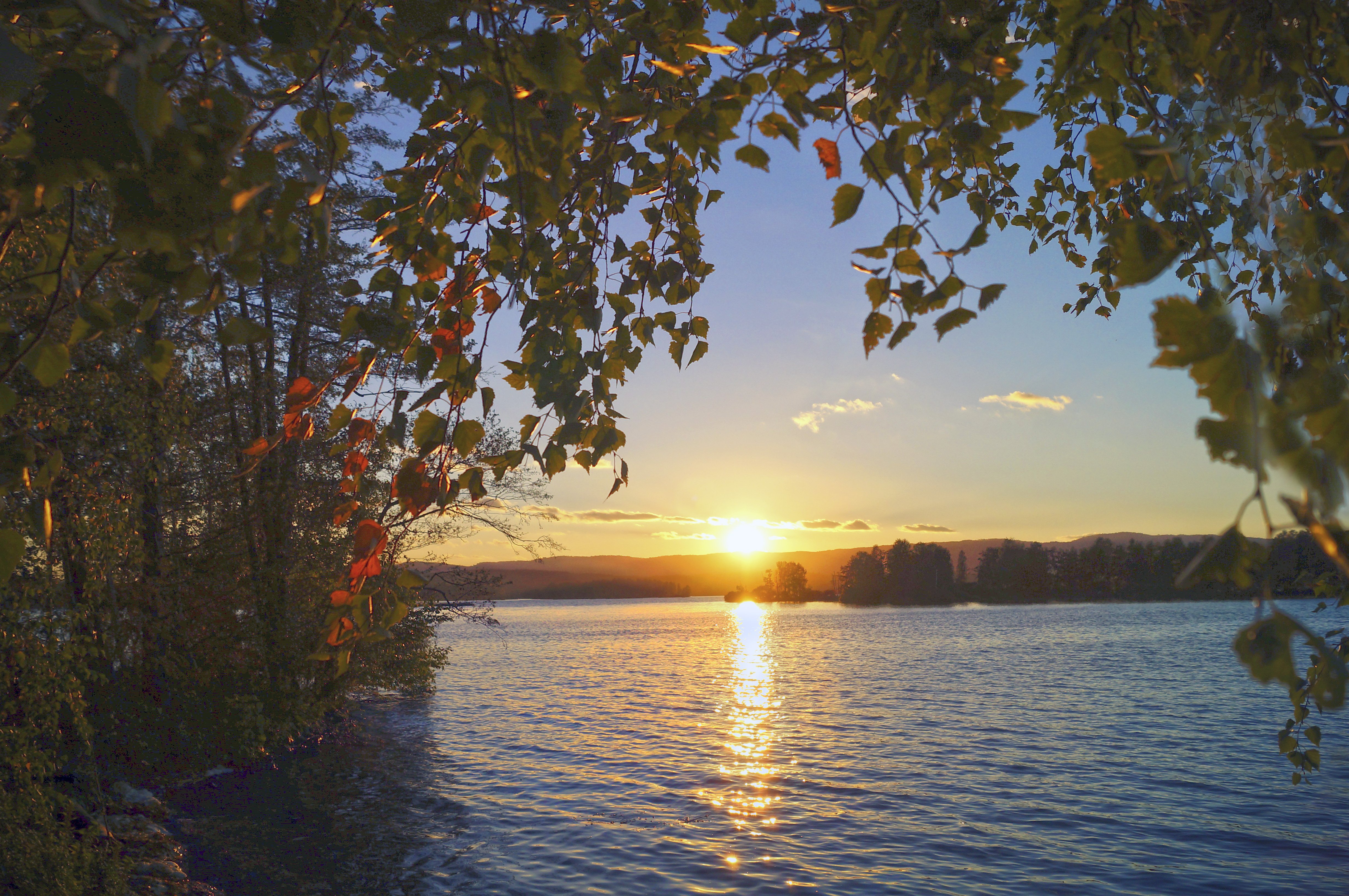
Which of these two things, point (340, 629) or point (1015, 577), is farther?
point (1015, 577)

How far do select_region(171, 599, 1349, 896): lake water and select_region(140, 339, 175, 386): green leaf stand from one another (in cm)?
1058

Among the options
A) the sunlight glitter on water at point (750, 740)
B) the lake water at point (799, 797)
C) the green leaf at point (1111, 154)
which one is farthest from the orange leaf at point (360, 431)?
the sunlight glitter on water at point (750, 740)

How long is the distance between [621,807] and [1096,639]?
56.6 metres

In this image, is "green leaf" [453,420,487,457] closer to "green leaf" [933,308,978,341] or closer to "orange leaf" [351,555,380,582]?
"orange leaf" [351,555,380,582]

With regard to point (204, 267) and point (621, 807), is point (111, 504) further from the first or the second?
point (621, 807)

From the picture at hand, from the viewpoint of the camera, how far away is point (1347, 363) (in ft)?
9.50

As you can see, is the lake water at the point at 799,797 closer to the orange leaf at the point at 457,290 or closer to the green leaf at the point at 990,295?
the orange leaf at the point at 457,290

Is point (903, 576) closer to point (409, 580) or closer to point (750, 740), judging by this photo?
point (750, 740)

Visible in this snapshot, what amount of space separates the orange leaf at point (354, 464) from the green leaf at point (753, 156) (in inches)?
54.5

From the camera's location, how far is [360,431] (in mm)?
1983

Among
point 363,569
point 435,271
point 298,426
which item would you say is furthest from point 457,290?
point 363,569

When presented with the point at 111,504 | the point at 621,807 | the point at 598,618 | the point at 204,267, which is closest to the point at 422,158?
the point at 204,267

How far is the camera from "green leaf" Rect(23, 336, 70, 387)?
4.93ft

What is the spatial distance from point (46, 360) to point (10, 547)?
1.41 feet
